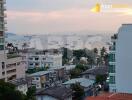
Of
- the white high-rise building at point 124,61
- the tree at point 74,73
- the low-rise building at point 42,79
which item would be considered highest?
the white high-rise building at point 124,61

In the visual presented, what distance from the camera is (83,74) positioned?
128 feet

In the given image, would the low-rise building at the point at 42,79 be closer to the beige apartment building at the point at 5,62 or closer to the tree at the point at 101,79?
the beige apartment building at the point at 5,62

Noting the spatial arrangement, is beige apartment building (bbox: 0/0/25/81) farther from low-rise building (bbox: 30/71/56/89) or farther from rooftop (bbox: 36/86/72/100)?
rooftop (bbox: 36/86/72/100)

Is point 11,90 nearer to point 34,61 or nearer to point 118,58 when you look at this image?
point 118,58

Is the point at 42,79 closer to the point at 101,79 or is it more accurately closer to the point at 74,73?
the point at 74,73

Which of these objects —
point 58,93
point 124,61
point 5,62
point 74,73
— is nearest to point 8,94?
point 58,93

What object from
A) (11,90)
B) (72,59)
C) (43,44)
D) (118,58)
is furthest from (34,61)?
(118,58)

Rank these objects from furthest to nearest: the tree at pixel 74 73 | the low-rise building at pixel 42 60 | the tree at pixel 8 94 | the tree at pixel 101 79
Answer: the low-rise building at pixel 42 60 < the tree at pixel 74 73 < the tree at pixel 101 79 < the tree at pixel 8 94

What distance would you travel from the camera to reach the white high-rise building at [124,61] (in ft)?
52.5

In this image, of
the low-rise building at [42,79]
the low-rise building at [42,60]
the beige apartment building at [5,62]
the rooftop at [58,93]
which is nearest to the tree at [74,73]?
the low-rise building at [42,79]

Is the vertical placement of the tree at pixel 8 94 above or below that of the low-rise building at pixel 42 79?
above

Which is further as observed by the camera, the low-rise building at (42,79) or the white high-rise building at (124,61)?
the low-rise building at (42,79)

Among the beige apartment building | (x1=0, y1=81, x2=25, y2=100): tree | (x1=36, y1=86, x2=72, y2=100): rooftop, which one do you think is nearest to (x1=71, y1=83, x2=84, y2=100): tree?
(x1=36, y1=86, x2=72, y2=100): rooftop

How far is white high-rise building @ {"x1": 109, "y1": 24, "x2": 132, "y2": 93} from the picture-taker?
16.0m
